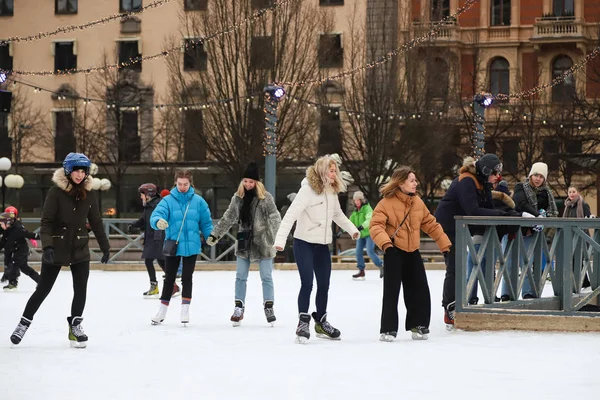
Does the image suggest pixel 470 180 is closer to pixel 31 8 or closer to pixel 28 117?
pixel 28 117

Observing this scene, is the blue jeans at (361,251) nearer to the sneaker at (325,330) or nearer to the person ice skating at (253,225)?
the person ice skating at (253,225)

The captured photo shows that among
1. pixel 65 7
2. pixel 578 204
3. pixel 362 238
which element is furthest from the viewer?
pixel 65 7

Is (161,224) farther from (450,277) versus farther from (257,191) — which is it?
(450,277)

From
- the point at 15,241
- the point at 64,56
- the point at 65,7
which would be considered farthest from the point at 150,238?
the point at 65,7

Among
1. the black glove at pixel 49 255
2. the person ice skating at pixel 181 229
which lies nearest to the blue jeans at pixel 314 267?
the person ice skating at pixel 181 229

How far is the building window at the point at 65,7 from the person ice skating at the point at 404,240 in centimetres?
4127

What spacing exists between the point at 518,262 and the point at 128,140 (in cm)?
3322

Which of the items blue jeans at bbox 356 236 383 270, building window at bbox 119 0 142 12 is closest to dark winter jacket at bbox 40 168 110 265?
blue jeans at bbox 356 236 383 270

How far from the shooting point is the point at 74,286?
10.5 metres

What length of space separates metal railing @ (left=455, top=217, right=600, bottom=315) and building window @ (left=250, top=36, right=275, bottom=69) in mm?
22292

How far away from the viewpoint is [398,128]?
3669 cm

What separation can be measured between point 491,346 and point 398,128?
26609 millimetres

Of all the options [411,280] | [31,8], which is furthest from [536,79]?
[411,280]

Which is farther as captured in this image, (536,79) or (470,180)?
Answer: (536,79)
